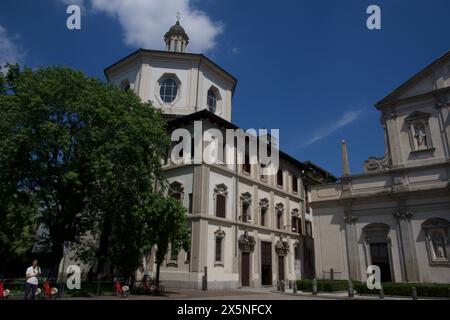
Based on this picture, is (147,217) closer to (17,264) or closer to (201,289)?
(201,289)

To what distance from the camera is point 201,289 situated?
23.3m

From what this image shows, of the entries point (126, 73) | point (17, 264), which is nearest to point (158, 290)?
point (126, 73)

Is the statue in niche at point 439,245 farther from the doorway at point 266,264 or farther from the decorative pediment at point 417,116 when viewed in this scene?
the doorway at point 266,264

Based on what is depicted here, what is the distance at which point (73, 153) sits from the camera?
1998 centimetres

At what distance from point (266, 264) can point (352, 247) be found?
7684 millimetres

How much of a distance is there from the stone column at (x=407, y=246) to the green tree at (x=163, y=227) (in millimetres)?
17461

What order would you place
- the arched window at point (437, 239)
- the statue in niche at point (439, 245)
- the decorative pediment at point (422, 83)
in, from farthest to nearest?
the decorative pediment at point (422, 83) → the statue in niche at point (439, 245) → the arched window at point (437, 239)

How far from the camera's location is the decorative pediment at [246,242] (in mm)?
28547

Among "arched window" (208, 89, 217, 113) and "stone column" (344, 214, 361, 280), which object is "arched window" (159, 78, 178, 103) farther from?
"stone column" (344, 214, 361, 280)

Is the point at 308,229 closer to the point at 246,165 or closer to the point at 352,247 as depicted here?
the point at 352,247

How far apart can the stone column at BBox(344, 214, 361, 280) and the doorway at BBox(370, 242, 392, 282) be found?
1.25 meters

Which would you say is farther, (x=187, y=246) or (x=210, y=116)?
(x=210, y=116)

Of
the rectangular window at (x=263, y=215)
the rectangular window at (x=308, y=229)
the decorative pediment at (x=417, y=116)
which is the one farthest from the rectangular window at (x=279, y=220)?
the decorative pediment at (x=417, y=116)

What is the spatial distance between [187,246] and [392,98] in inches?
902
